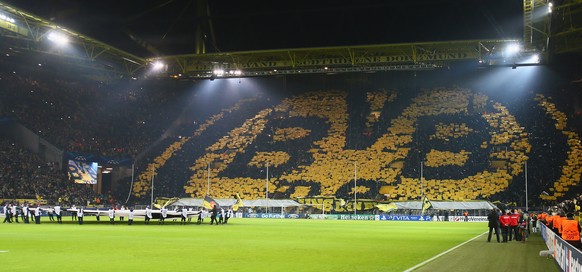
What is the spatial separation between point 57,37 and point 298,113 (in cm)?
3065

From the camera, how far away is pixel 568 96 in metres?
64.3

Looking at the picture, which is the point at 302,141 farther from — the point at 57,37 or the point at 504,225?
the point at 504,225

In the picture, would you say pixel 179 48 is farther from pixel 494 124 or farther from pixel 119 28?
pixel 494 124

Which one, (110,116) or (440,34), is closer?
(440,34)

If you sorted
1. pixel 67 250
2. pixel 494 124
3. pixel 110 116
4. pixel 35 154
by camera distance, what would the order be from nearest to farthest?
1. pixel 67 250
2. pixel 35 154
3. pixel 494 124
4. pixel 110 116

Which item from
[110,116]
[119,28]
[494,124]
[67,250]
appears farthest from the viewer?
[110,116]

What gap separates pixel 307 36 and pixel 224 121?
66.4 ft

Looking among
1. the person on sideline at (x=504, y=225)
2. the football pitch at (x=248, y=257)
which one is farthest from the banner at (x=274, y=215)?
the football pitch at (x=248, y=257)

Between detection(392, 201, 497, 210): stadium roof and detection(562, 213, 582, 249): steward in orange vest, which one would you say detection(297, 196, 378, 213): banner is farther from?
detection(562, 213, 582, 249): steward in orange vest

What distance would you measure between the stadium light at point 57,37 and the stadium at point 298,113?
147 mm

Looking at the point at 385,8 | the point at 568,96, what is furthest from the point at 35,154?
the point at 568,96

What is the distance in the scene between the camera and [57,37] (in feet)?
164

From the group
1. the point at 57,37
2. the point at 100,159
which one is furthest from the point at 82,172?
the point at 57,37

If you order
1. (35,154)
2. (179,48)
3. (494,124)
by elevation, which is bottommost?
(35,154)
